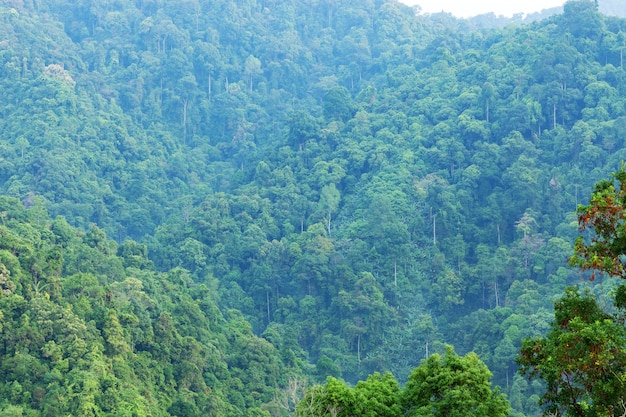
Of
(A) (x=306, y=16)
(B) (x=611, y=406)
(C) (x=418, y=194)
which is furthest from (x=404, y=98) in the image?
(B) (x=611, y=406)

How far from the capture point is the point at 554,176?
162 feet

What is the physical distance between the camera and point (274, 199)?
55781 mm

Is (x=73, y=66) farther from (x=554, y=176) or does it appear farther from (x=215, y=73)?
(x=554, y=176)

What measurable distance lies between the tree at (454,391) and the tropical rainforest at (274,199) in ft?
37.8

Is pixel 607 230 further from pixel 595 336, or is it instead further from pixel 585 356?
pixel 585 356

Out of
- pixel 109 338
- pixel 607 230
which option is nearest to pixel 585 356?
pixel 607 230

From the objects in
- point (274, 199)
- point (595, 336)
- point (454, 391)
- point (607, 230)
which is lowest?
point (595, 336)

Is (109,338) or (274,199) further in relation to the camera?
(274,199)

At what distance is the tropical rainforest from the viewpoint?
34500 millimetres

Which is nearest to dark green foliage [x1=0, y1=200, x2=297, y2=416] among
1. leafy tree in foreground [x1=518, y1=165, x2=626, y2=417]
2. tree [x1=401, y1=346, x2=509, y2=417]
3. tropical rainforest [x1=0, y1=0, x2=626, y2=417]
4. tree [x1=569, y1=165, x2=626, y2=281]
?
tropical rainforest [x1=0, y1=0, x2=626, y2=417]

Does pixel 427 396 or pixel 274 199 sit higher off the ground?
pixel 274 199

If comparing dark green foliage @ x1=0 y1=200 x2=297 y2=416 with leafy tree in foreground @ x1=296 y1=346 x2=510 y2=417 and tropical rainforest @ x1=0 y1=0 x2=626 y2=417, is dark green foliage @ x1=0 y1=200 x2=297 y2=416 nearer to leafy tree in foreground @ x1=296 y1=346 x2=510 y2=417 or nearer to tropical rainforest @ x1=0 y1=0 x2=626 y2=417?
tropical rainforest @ x1=0 y1=0 x2=626 y2=417

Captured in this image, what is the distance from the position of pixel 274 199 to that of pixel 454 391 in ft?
127

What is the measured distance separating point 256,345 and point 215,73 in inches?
1425
